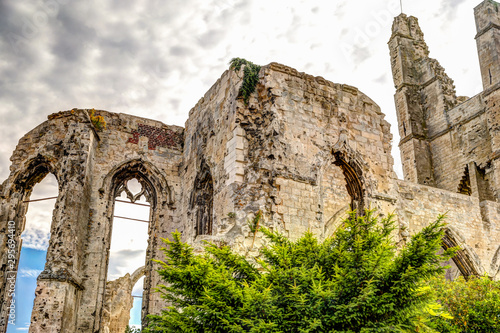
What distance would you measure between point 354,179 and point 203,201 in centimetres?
307

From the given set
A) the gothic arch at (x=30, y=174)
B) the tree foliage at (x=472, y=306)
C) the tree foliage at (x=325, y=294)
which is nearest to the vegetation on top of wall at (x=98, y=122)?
the gothic arch at (x=30, y=174)

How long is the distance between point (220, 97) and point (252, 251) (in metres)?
3.58

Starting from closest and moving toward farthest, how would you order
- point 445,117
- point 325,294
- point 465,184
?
point 325,294
point 465,184
point 445,117

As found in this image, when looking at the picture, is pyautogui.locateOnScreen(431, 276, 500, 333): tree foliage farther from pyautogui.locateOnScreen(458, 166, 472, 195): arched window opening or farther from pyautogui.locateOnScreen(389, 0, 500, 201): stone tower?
pyautogui.locateOnScreen(458, 166, 472, 195): arched window opening

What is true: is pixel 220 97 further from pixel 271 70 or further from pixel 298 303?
pixel 298 303

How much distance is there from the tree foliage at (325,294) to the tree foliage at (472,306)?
2896 millimetres

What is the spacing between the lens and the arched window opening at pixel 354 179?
9.38 metres

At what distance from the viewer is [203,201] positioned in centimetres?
1044

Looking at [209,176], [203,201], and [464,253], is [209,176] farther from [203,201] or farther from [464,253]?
[464,253]

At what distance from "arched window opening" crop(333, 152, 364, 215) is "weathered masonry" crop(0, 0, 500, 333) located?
0.02 metres

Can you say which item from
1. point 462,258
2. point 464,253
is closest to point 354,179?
point 464,253

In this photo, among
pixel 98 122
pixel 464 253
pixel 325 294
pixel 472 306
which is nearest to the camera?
pixel 325 294

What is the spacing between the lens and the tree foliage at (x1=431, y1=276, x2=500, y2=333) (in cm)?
795

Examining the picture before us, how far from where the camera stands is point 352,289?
202 inches
